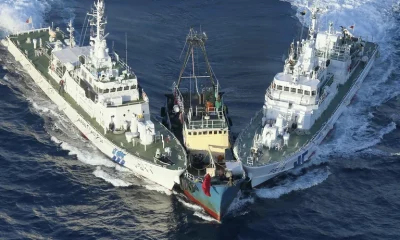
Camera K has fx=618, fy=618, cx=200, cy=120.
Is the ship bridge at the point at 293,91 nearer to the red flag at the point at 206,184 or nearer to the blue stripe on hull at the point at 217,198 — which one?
the blue stripe on hull at the point at 217,198

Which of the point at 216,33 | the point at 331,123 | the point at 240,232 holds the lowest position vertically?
the point at 240,232

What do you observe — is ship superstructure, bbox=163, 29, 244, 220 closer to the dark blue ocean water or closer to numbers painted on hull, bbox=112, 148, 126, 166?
the dark blue ocean water

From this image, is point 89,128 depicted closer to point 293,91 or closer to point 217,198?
point 217,198

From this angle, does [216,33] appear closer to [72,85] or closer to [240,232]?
[72,85]

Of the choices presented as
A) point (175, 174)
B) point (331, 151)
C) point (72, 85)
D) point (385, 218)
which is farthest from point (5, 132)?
point (385, 218)

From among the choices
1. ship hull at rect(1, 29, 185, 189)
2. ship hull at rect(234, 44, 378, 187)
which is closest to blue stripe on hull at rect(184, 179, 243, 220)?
ship hull at rect(1, 29, 185, 189)

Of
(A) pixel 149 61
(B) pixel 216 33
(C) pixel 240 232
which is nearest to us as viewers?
(C) pixel 240 232
